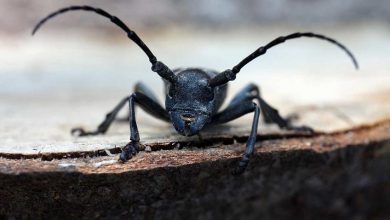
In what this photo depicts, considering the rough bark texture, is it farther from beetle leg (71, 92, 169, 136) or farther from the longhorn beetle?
beetle leg (71, 92, 169, 136)

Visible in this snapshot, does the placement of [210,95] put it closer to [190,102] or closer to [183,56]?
[190,102]

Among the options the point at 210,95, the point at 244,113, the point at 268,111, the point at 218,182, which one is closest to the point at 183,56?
the point at 268,111

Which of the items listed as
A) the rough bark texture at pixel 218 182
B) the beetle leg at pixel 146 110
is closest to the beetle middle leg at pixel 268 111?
the rough bark texture at pixel 218 182

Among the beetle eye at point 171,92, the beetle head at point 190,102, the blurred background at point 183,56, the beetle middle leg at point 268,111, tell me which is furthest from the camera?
the blurred background at point 183,56

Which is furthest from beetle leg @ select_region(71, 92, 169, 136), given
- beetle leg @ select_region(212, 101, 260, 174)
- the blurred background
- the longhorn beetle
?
beetle leg @ select_region(212, 101, 260, 174)

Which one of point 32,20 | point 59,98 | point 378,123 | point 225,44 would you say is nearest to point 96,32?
point 32,20

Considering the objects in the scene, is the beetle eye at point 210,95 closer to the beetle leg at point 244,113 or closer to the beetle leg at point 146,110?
the beetle leg at point 244,113

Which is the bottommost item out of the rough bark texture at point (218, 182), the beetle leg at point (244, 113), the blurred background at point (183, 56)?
the rough bark texture at point (218, 182)
